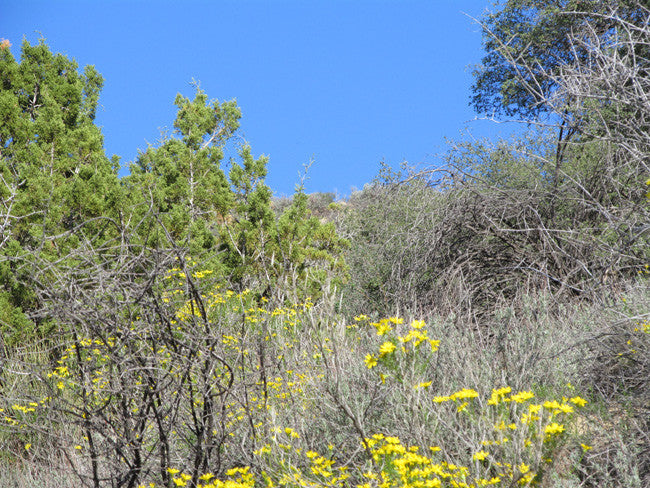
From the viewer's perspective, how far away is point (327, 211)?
2647cm

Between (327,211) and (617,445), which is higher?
(327,211)

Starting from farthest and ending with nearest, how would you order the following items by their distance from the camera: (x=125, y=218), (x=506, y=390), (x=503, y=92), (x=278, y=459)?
(x=503, y=92), (x=125, y=218), (x=278, y=459), (x=506, y=390)

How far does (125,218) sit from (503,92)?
13.2m

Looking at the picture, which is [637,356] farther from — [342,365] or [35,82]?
[35,82]

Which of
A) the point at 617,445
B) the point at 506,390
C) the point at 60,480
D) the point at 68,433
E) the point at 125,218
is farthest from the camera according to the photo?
the point at 125,218

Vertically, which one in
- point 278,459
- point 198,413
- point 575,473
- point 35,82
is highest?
point 35,82

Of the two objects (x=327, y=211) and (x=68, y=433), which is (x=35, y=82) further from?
(x=327, y=211)

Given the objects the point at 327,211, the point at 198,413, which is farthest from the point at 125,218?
the point at 327,211

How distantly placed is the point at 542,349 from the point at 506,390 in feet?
5.46

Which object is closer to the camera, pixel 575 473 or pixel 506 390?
pixel 506 390

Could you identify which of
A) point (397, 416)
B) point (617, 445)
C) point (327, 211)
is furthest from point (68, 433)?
point (327, 211)

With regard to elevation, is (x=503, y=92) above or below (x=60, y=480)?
above

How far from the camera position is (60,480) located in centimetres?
507

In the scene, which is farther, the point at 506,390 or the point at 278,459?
the point at 278,459
